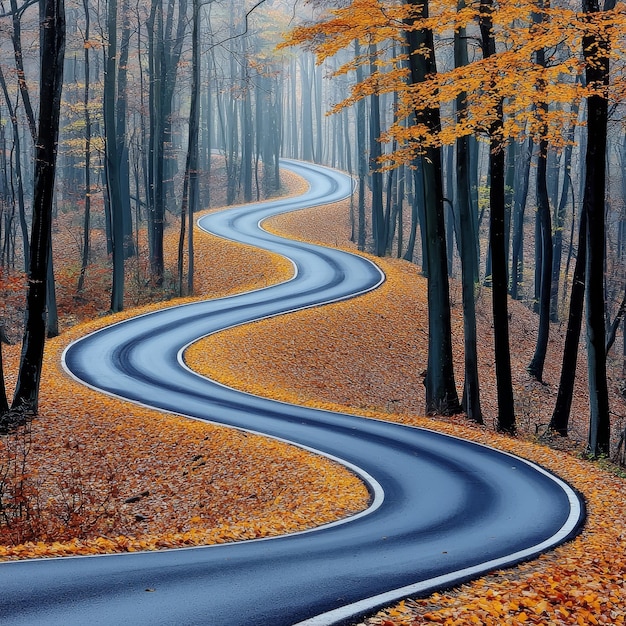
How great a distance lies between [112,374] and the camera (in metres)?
20.2

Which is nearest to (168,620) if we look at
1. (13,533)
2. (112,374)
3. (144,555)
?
(144,555)

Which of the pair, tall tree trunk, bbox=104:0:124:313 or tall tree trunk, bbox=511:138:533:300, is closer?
tall tree trunk, bbox=104:0:124:313

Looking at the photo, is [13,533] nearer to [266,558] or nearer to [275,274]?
[266,558]

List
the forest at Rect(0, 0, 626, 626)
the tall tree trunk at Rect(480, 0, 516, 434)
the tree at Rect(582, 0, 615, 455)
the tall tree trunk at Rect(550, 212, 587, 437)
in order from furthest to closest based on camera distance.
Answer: the tall tree trunk at Rect(550, 212, 587, 437), the tall tree trunk at Rect(480, 0, 516, 434), the tree at Rect(582, 0, 615, 455), the forest at Rect(0, 0, 626, 626)

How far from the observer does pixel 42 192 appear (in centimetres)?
1477

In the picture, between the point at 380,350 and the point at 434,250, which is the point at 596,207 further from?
the point at 380,350

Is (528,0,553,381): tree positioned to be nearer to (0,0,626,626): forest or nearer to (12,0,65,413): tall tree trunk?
(0,0,626,626): forest

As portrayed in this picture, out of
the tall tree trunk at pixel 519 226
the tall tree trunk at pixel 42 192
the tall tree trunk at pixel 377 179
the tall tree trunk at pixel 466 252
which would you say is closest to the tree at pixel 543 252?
the tall tree trunk at pixel 466 252

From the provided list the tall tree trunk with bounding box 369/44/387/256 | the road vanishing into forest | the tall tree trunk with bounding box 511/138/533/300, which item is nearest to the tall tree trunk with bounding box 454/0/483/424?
the road vanishing into forest

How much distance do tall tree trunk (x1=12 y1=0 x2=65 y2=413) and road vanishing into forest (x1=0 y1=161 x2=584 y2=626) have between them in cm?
315

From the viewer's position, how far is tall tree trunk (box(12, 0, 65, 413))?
46.0 ft

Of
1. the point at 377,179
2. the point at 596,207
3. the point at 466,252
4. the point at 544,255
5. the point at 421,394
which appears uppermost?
the point at 377,179

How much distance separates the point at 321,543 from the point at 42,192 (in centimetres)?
1031

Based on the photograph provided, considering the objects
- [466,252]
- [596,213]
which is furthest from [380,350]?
[596,213]
